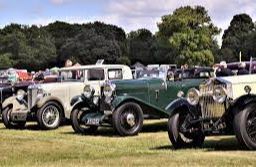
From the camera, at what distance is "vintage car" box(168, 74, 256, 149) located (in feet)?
34.8

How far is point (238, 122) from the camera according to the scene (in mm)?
10531

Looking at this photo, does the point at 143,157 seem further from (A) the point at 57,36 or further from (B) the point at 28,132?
(A) the point at 57,36

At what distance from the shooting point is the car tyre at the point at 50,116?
682 inches

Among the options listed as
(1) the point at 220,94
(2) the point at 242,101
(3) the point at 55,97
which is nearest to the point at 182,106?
(1) the point at 220,94

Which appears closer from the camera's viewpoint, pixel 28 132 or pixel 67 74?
pixel 28 132

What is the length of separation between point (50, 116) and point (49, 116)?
0.05 m

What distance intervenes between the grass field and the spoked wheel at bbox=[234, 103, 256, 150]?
7.2 inches

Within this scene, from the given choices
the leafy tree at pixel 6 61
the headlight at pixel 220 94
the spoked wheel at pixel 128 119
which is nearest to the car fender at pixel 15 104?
the spoked wheel at pixel 128 119

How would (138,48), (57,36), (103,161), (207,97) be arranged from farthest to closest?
(57,36) → (138,48) → (207,97) → (103,161)

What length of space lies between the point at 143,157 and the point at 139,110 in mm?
4574

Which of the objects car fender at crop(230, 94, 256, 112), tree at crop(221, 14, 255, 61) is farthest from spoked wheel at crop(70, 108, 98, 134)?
tree at crop(221, 14, 255, 61)

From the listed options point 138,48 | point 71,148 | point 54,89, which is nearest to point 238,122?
point 71,148

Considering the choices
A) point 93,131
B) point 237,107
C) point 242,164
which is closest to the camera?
point 242,164

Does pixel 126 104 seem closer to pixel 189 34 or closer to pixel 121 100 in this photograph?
pixel 121 100
